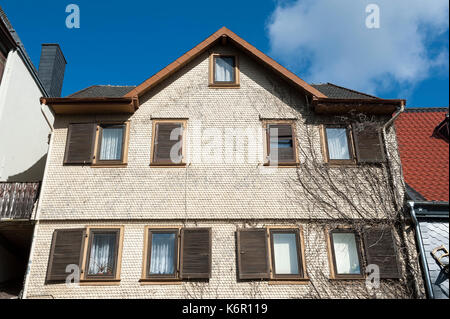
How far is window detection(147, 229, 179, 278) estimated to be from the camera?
11047 mm

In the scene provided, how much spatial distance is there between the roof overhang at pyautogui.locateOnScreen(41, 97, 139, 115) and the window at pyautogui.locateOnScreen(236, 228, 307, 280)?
16.6ft

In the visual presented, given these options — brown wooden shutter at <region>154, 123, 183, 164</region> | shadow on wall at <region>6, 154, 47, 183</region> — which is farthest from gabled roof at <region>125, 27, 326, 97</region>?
Result: shadow on wall at <region>6, 154, 47, 183</region>

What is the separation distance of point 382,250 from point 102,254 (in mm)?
7535

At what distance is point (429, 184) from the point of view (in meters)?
12.3

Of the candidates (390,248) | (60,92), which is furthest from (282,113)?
(60,92)

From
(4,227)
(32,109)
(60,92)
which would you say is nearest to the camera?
(4,227)

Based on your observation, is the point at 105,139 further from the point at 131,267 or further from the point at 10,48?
the point at 10,48

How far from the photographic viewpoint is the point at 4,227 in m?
12.1

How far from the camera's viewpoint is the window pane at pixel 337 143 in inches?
499

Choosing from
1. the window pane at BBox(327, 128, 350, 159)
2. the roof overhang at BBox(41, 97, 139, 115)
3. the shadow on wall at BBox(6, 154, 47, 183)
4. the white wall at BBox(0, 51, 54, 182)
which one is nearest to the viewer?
the roof overhang at BBox(41, 97, 139, 115)

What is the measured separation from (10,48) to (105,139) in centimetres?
555

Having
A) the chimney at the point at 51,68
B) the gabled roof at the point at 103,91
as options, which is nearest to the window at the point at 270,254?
the gabled roof at the point at 103,91

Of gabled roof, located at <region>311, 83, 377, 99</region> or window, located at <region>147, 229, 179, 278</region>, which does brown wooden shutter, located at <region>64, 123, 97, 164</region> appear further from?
gabled roof, located at <region>311, 83, 377, 99</region>

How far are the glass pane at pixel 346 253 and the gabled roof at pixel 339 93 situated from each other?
15.5ft
